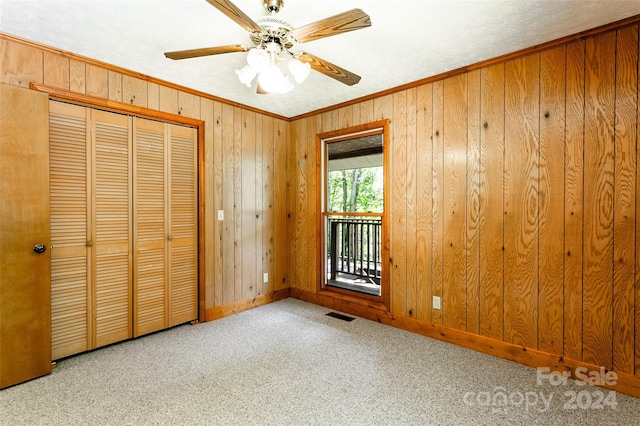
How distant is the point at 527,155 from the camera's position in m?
2.46

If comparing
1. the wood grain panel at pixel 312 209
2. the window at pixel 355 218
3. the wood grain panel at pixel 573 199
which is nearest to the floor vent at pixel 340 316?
the wood grain panel at pixel 312 209

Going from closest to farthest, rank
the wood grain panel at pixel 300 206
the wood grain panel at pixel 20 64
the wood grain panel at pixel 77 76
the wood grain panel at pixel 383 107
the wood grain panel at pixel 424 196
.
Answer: the wood grain panel at pixel 20 64
the wood grain panel at pixel 77 76
the wood grain panel at pixel 424 196
the wood grain panel at pixel 383 107
the wood grain panel at pixel 300 206

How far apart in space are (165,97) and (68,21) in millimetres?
1016

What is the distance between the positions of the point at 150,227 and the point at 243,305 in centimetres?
143

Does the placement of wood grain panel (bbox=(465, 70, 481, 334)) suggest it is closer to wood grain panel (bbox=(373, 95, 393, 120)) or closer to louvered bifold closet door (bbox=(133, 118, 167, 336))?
wood grain panel (bbox=(373, 95, 393, 120))

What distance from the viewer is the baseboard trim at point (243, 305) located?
3.44 meters

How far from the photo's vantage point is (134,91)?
9.31 feet

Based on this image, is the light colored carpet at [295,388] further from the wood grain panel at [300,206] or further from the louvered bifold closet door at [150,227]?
the wood grain panel at [300,206]

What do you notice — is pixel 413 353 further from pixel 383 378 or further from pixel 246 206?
pixel 246 206

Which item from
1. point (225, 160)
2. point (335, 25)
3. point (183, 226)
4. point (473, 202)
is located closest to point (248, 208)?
point (225, 160)

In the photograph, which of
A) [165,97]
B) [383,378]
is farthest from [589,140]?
[165,97]

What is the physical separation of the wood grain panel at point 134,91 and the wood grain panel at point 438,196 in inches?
108

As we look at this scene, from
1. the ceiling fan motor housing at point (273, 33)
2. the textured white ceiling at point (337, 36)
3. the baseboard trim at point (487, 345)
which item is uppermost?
the textured white ceiling at point (337, 36)

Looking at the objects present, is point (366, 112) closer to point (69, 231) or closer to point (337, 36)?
point (337, 36)
